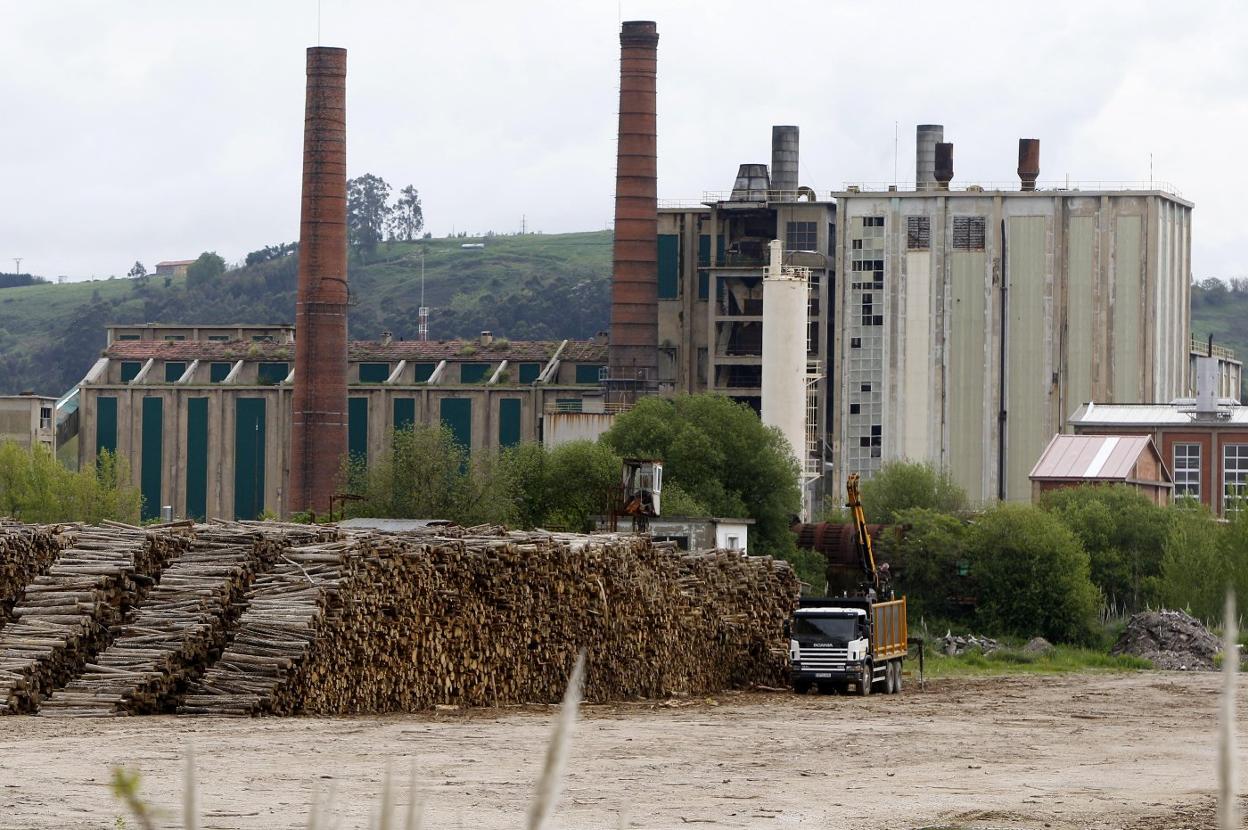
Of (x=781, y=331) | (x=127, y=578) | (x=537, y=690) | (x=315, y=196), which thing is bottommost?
(x=537, y=690)

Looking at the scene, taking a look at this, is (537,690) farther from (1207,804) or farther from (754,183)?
(754,183)

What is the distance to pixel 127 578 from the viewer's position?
2602 cm

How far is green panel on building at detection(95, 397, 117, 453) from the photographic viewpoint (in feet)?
316

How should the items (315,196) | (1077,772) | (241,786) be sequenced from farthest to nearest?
(315,196), (1077,772), (241,786)

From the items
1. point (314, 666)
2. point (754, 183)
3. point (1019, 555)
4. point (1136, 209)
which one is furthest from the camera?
point (754, 183)

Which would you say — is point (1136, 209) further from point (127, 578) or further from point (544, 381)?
point (127, 578)

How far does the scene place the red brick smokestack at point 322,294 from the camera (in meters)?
75.1

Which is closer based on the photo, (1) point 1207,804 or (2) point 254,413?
(1) point 1207,804

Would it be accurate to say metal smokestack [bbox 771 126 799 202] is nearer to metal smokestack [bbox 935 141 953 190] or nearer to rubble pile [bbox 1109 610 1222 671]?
metal smokestack [bbox 935 141 953 190]

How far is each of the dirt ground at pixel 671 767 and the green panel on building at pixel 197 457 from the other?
2685 inches

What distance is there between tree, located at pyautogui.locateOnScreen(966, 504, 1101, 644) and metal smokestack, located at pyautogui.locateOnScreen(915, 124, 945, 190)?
40.7 metres

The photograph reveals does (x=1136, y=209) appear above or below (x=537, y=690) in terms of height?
above

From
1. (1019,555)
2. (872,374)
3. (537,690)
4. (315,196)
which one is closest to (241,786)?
(537,690)

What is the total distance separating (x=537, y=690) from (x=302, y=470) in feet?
162
